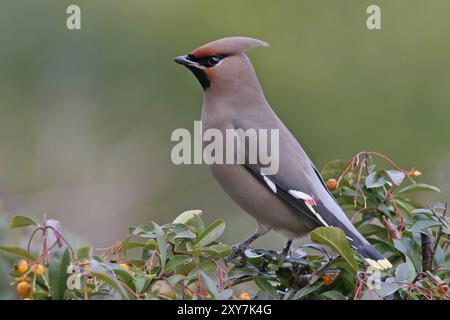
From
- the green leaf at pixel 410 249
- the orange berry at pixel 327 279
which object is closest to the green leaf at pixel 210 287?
the orange berry at pixel 327 279

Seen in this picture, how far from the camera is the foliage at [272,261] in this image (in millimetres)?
2010

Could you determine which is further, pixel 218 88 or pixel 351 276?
pixel 218 88

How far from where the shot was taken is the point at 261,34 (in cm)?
480

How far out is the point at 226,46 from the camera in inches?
129

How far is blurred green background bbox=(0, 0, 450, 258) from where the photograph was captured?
4656 mm

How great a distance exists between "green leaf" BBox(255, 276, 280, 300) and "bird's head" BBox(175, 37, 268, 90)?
1.16 m

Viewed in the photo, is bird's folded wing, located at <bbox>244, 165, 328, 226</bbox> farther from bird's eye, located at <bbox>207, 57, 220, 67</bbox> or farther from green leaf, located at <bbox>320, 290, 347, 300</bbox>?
green leaf, located at <bbox>320, 290, 347, 300</bbox>

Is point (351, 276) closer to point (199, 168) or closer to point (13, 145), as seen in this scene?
point (199, 168)

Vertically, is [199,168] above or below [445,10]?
below

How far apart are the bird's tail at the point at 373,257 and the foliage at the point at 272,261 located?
0.02 meters

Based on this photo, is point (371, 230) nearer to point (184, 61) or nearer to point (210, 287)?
point (210, 287)

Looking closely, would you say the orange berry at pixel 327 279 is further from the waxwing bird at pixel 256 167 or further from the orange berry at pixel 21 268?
the orange berry at pixel 21 268
